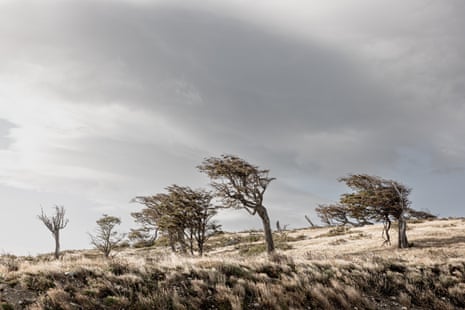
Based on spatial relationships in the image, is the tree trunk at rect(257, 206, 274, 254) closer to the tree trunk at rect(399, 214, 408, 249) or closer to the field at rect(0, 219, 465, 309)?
the tree trunk at rect(399, 214, 408, 249)

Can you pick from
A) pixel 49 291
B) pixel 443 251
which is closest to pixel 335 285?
pixel 49 291

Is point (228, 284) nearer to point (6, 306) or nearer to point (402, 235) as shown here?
point (6, 306)

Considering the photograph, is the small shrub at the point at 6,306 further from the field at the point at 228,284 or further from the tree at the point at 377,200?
the tree at the point at 377,200

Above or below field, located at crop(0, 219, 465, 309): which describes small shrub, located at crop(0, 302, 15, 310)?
above

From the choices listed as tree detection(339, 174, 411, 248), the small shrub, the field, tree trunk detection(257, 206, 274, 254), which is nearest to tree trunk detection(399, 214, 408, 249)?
tree detection(339, 174, 411, 248)

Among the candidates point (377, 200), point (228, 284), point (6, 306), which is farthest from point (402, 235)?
point (6, 306)

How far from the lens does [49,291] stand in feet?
34.5

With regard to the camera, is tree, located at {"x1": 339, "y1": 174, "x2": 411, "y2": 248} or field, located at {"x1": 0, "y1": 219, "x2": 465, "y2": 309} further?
tree, located at {"x1": 339, "y1": 174, "x2": 411, "y2": 248}

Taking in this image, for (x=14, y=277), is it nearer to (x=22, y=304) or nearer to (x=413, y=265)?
(x=22, y=304)

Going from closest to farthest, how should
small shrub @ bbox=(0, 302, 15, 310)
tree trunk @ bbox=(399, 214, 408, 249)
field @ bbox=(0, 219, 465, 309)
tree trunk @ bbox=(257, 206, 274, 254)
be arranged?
small shrub @ bbox=(0, 302, 15, 310) → field @ bbox=(0, 219, 465, 309) → tree trunk @ bbox=(399, 214, 408, 249) → tree trunk @ bbox=(257, 206, 274, 254)

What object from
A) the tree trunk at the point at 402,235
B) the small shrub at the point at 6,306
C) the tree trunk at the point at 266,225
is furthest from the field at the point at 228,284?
the tree trunk at the point at 266,225

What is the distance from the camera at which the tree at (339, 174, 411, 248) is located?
34000mm

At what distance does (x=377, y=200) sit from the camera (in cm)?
3431

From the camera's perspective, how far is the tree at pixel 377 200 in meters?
34.0
